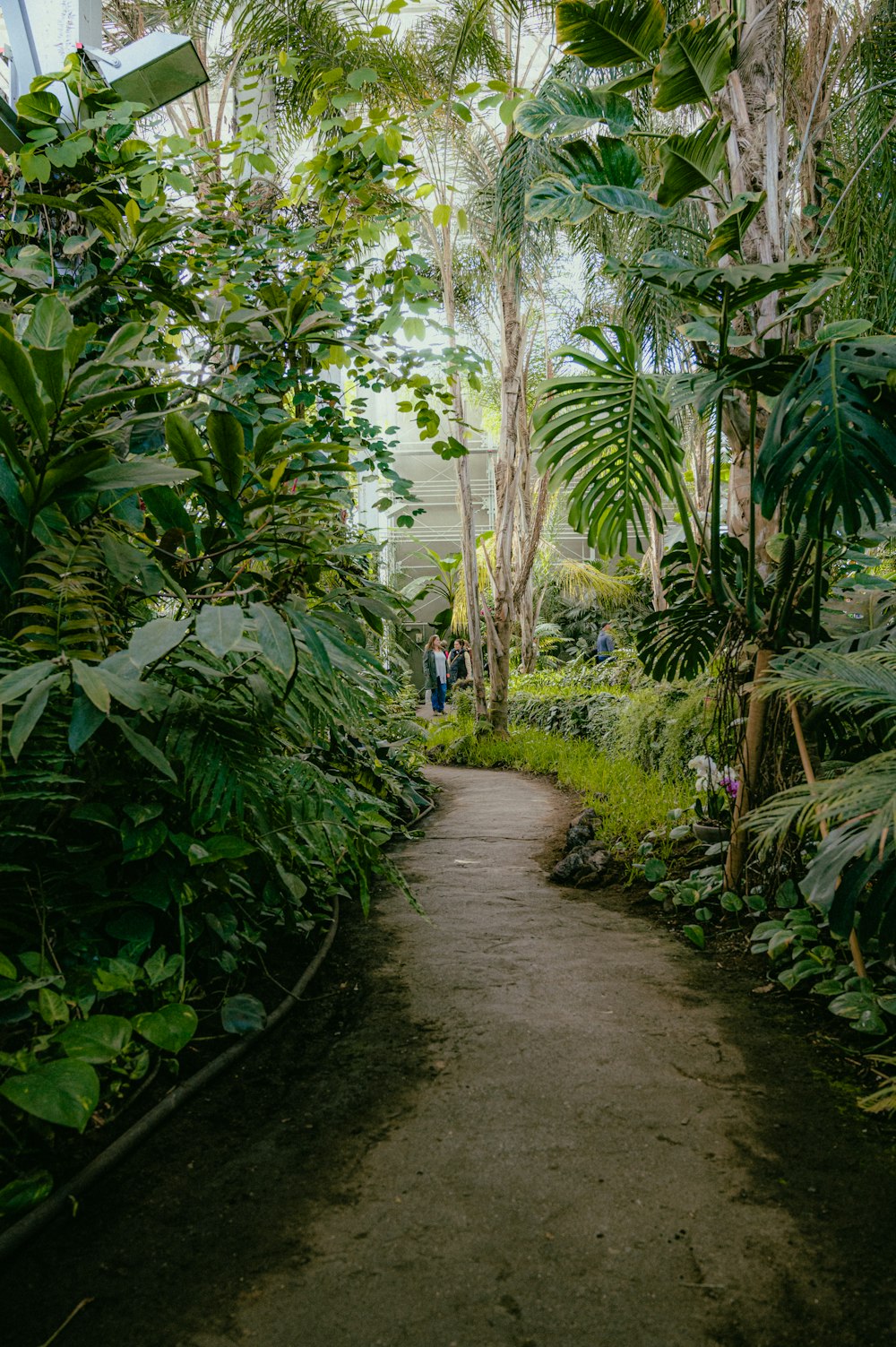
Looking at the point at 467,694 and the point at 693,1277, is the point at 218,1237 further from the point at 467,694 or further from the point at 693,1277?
the point at 467,694

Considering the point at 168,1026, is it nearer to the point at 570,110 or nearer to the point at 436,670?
the point at 570,110

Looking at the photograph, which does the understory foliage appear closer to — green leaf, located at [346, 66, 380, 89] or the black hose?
the black hose

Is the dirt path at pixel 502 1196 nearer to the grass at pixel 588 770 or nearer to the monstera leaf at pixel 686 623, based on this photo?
the monstera leaf at pixel 686 623

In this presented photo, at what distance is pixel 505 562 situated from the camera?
7691 mm

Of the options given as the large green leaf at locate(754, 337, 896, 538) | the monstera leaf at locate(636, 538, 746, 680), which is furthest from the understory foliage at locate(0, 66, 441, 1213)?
the monstera leaf at locate(636, 538, 746, 680)

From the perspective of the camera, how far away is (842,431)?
1854 mm

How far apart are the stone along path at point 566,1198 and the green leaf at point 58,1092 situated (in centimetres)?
37

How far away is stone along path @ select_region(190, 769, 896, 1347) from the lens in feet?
3.66

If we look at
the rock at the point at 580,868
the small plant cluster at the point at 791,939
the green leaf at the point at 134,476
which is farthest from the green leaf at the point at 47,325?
the rock at the point at 580,868

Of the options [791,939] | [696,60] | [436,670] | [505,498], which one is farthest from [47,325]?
[436,670]

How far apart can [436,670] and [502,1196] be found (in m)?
8.64

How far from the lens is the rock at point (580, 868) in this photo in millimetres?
3400

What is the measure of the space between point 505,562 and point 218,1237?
6.75m

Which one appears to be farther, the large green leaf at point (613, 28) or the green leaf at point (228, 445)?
the large green leaf at point (613, 28)
